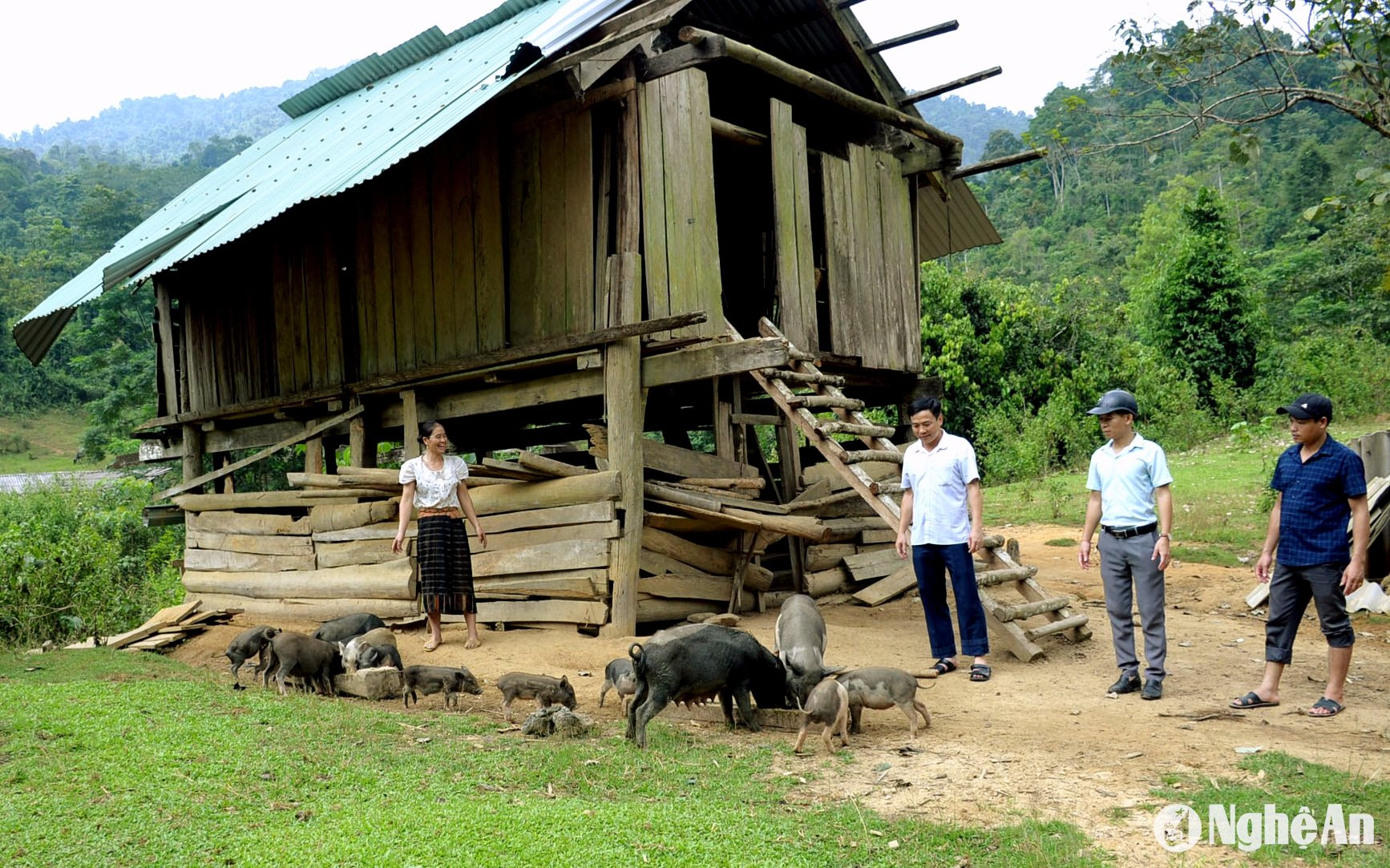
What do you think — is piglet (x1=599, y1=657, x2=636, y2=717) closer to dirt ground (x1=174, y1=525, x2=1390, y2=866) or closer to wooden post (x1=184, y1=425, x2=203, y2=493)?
dirt ground (x1=174, y1=525, x2=1390, y2=866)

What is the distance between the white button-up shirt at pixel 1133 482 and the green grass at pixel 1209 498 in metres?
6.65

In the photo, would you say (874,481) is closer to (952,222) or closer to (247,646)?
(247,646)

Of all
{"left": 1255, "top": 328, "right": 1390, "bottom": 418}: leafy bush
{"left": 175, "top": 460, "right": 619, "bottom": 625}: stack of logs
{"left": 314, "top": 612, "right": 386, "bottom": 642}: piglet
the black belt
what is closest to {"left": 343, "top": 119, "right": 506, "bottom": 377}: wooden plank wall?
{"left": 175, "top": 460, "right": 619, "bottom": 625}: stack of logs

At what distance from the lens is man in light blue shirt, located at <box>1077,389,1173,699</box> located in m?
6.44

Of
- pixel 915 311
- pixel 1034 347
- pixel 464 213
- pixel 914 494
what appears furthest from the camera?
pixel 1034 347

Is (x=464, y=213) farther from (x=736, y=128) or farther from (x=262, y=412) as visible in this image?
(x=262, y=412)

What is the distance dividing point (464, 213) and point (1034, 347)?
18.3 meters

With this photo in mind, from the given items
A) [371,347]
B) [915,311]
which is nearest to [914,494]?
[915,311]

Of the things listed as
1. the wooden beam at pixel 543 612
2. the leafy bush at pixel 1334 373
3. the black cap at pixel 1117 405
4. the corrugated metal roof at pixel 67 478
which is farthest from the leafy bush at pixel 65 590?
the leafy bush at pixel 1334 373

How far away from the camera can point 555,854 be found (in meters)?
3.92

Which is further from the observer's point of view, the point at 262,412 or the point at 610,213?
the point at 262,412

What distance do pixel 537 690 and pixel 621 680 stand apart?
1.80 feet

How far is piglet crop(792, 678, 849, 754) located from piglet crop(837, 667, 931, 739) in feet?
0.43

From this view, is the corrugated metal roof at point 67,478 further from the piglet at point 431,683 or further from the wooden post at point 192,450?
the piglet at point 431,683
